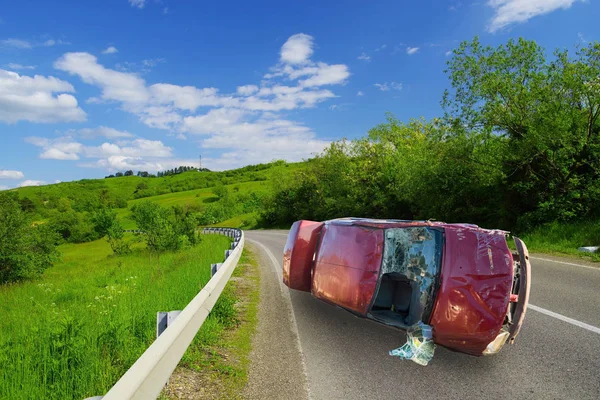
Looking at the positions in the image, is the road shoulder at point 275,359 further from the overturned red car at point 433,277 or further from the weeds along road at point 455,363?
the overturned red car at point 433,277

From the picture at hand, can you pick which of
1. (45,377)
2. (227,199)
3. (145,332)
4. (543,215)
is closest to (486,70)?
(543,215)

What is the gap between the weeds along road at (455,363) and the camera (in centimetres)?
339

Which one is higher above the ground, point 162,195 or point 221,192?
point 162,195

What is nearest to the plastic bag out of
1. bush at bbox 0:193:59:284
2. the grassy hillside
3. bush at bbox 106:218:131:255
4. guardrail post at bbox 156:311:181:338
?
A: guardrail post at bbox 156:311:181:338

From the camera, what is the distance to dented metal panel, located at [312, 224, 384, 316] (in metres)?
4.85

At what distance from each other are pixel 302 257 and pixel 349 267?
149cm

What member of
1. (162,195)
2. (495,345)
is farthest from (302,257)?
(162,195)

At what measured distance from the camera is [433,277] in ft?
14.4

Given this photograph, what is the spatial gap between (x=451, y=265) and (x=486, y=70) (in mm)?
15208

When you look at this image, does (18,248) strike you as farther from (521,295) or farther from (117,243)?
(521,295)

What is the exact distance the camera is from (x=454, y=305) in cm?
396

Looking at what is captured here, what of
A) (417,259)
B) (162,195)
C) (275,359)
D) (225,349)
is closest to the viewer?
(275,359)

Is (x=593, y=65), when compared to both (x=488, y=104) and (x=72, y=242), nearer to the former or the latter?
(x=488, y=104)

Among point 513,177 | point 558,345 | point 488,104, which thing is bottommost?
point 558,345
